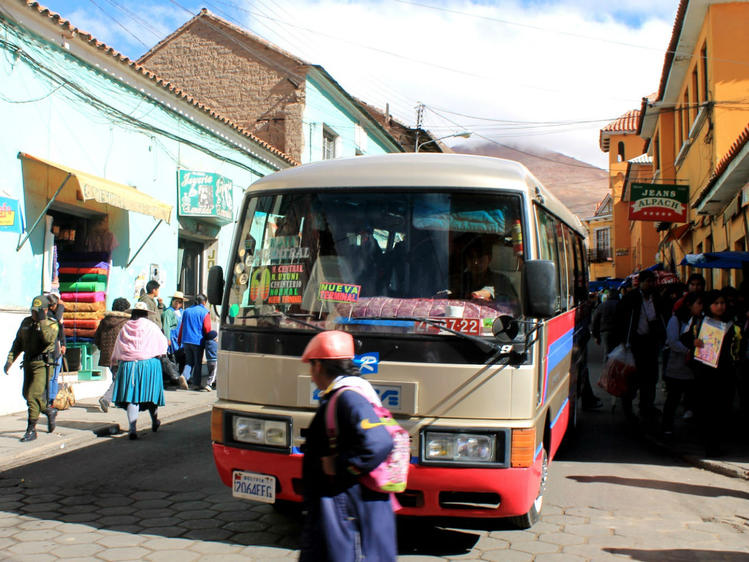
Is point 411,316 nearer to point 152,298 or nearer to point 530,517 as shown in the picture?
point 530,517

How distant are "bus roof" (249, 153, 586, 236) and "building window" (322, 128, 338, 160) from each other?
21523 mm

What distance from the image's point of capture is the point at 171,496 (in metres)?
6.18

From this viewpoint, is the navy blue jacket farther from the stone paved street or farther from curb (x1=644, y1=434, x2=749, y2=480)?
curb (x1=644, y1=434, x2=749, y2=480)

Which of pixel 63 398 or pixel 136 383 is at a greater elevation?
pixel 136 383

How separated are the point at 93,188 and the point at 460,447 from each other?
339 inches

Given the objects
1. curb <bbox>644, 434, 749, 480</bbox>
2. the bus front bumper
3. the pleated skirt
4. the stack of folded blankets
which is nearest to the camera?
the bus front bumper

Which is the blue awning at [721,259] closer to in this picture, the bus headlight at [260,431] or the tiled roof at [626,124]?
the bus headlight at [260,431]

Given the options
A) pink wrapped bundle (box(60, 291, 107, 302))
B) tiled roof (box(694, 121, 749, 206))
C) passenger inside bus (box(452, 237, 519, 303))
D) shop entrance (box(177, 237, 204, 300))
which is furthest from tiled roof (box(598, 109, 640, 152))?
passenger inside bus (box(452, 237, 519, 303))

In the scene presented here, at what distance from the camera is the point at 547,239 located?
18.6ft

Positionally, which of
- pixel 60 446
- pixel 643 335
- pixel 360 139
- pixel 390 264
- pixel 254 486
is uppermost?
pixel 360 139

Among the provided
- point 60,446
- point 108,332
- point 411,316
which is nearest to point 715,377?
point 411,316

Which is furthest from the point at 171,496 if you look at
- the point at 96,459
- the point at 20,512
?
the point at 96,459

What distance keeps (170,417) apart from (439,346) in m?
7.00

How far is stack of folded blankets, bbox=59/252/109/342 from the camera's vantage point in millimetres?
12797
